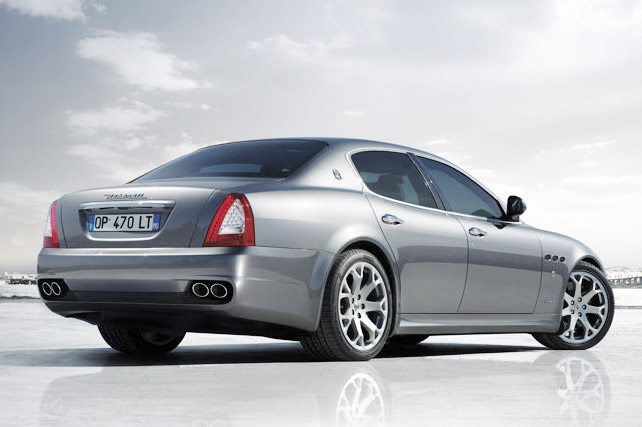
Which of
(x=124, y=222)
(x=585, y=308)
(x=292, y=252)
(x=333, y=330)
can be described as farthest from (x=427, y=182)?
(x=124, y=222)

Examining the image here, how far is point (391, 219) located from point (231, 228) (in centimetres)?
147

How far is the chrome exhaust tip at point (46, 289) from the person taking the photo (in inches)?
269

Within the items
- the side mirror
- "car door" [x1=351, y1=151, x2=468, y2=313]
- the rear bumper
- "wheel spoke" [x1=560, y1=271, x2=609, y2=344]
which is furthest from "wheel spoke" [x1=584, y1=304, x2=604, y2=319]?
the rear bumper

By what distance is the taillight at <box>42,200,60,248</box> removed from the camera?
6.89m

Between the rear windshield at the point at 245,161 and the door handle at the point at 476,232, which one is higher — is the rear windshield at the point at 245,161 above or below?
above

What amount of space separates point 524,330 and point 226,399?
164 inches

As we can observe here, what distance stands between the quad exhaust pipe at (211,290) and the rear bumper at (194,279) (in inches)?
1.9

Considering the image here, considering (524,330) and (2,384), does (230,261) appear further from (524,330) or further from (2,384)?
(524,330)

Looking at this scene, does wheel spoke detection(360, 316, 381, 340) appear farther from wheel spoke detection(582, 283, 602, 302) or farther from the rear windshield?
wheel spoke detection(582, 283, 602, 302)

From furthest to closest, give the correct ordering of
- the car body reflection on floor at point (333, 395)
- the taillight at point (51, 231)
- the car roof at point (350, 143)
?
the car roof at point (350, 143) < the taillight at point (51, 231) < the car body reflection on floor at point (333, 395)

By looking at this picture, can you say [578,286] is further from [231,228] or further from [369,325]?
[231,228]

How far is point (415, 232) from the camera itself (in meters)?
7.41

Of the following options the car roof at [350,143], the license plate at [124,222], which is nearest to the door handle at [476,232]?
the car roof at [350,143]

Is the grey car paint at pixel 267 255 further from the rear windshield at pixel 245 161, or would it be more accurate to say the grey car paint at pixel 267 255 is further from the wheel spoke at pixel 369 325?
the wheel spoke at pixel 369 325
